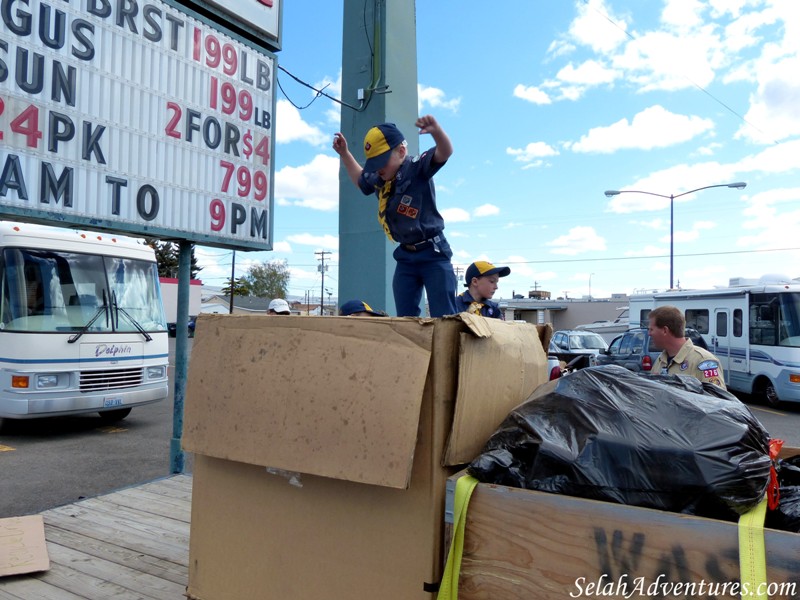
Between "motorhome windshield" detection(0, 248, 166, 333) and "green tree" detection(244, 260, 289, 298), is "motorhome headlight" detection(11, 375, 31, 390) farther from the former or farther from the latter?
"green tree" detection(244, 260, 289, 298)

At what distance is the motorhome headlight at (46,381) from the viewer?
24.0ft

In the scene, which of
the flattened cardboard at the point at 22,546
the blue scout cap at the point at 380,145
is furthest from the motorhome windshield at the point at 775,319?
the flattened cardboard at the point at 22,546

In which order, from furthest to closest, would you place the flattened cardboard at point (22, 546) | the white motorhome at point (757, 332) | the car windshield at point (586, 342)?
the car windshield at point (586, 342) < the white motorhome at point (757, 332) < the flattened cardboard at point (22, 546)

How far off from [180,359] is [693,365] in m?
3.70

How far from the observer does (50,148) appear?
11.8 feet

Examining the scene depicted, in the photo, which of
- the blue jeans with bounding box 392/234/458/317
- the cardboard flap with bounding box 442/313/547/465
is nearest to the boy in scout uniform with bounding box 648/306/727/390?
the blue jeans with bounding box 392/234/458/317

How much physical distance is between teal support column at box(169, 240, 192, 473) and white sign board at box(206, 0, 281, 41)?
6.06 feet

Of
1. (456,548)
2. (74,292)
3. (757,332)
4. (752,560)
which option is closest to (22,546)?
(456,548)

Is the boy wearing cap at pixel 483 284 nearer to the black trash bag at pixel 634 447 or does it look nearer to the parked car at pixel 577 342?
the black trash bag at pixel 634 447

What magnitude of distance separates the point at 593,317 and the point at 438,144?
56.1 m

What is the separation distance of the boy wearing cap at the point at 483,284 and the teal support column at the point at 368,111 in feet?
5.28

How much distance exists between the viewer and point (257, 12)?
4871mm

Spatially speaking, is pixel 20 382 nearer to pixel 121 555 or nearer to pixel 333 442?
pixel 121 555

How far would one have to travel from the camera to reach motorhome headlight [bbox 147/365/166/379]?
340 inches
